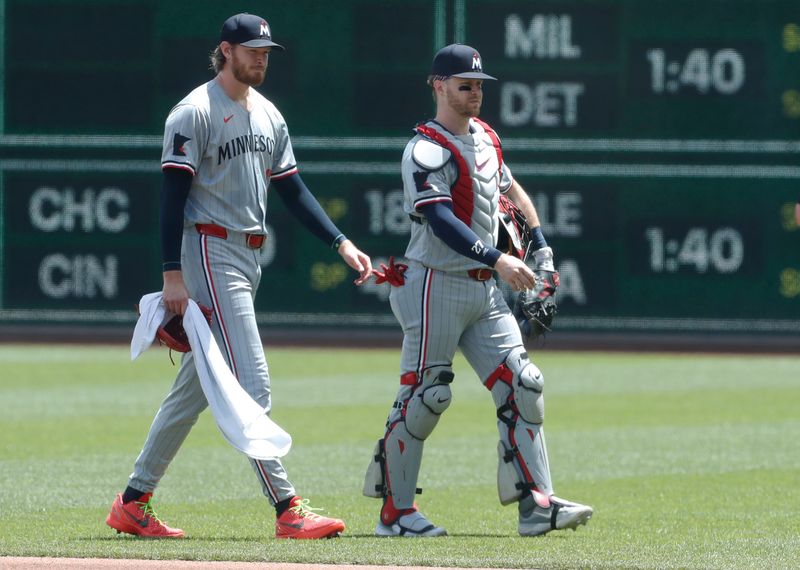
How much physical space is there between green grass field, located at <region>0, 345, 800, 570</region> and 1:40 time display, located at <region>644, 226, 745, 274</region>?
5.66ft

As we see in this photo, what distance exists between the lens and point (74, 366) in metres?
19.1

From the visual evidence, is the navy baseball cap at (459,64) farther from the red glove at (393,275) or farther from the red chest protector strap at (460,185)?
the red glove at (393,275)

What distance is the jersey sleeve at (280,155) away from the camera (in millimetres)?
7629

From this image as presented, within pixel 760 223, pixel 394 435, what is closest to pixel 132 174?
pixel 760 223

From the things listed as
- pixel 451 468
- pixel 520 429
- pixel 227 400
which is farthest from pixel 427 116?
pixel 227 400

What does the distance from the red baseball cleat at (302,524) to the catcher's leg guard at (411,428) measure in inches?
18.7

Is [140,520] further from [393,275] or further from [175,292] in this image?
[393,275]

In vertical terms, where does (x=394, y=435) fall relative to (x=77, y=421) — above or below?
above

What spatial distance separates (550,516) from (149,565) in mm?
1895

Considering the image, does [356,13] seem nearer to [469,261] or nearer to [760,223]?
[760,223]

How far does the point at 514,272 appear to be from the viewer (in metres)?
7.20

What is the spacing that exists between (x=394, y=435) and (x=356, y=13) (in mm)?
14058

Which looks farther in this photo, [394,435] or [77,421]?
[77,421]

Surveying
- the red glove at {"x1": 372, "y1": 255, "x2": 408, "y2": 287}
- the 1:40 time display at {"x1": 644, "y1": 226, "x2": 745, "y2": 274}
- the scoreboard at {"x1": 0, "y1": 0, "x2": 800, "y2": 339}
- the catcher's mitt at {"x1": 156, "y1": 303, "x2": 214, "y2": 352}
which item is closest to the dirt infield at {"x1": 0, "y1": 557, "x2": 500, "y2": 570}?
the catcher's mitt at {"x1": 156, "y1": 303, "x2": 214, "y2": 352}
